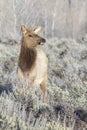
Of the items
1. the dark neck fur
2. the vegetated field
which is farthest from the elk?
the vegetated field

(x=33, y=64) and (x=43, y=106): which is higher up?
(x=33, y=64)

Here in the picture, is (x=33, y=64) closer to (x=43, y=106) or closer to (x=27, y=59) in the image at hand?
(x=27, y=59)

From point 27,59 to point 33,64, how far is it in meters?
0.15

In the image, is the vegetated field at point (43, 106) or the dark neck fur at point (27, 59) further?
the dark neck fur at point (27, 59)

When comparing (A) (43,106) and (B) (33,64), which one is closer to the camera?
(A) (43,106)

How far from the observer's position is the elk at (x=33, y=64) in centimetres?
775

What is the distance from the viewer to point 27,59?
7.84 m

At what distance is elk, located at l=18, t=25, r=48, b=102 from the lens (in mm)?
7750

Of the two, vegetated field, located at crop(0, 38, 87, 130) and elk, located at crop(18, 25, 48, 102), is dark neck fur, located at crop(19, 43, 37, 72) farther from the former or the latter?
vegetated field, located at crop(0, 38, 87, 130)

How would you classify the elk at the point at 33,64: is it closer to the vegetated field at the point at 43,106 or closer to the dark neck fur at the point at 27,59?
the dark neck fur at the point at 27,59

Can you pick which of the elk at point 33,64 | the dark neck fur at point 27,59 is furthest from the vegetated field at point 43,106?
Answer: the dark neck fur at point 27,59

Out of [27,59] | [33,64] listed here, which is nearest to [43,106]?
[33,64]

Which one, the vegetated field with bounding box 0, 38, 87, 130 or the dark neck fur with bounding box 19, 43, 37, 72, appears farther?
the dark neck fur with bounding box 19, 43, 37, 72

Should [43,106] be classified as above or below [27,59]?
below
